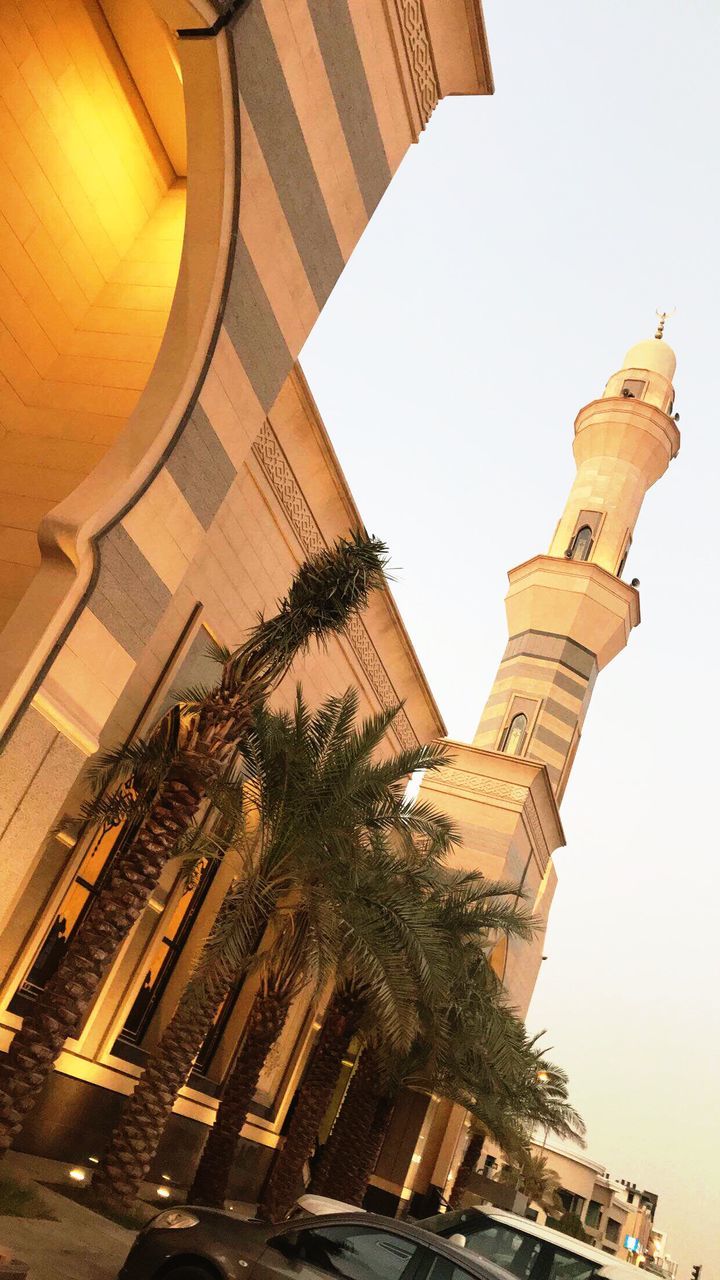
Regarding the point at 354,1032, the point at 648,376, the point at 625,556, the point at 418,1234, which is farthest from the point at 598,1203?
the point at 418,1234

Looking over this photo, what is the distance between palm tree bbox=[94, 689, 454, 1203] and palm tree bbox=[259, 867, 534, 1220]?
1.25m

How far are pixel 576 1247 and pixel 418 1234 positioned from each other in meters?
3.39

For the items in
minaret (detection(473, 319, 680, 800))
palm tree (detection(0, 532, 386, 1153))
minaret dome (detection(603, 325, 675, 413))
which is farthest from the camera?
minaret dome (detection(603, 325, 675, 413))

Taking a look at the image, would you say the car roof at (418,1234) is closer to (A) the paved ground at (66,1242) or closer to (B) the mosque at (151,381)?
(A) the paved ground at (66,1242)

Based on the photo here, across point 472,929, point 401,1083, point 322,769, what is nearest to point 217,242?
point 322,769

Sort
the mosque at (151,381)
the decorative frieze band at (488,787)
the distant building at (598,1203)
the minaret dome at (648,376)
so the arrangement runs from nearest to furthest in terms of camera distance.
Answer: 1. the mosque at (151,381)
2. the decorative frieze band at (488,787)
3. the minaret dome at (648,376)
4. the distant building at (598,1203)

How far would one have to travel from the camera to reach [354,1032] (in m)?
15.8

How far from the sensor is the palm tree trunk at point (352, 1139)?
54.2 ft

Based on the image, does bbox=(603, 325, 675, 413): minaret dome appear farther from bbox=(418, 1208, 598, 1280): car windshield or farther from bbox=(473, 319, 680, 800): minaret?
bbox=(418, 1208, 598, 1280): car windshield

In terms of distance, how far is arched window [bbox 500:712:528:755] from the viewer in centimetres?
3228

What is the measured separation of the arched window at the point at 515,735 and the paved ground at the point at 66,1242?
23.8 meters

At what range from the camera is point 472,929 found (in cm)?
1542

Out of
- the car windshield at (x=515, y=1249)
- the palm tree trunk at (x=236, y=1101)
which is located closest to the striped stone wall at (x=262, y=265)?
the car windshield at (x=515, y=1249)

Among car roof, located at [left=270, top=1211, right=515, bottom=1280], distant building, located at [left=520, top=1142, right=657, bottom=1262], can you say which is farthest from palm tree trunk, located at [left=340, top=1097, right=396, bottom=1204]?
distant building, located at [left=520, top=1142, right=657, bottom=1262]
